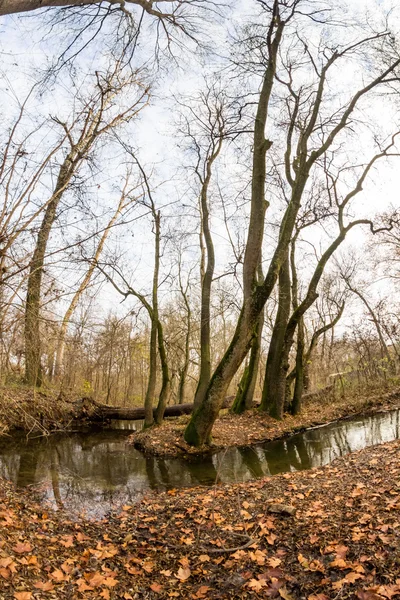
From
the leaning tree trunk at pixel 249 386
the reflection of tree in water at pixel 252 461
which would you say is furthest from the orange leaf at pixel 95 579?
the leaning tree trunk at pixel 249 386

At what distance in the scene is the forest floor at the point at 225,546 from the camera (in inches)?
135

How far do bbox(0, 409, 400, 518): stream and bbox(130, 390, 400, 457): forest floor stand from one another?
0.34 metres

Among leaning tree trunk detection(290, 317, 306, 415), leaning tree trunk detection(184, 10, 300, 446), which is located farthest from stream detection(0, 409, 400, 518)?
leaning tree trunk detection(290, 317, 306, 415)

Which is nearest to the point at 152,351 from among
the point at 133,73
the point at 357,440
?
the point at 357,440

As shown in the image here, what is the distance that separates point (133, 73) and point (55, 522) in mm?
5920

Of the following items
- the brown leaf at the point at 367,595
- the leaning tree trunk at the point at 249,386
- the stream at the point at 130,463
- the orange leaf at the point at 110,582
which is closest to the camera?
the brown leaf at the point at 367,595

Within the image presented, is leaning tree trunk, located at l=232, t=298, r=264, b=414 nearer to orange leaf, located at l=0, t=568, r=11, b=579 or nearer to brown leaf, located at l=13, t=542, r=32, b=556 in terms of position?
brown leaf, located at l=13, t=542, r=32, b=556

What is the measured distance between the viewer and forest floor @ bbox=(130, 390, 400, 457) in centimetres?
1083

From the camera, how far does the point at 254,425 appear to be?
13.0 m

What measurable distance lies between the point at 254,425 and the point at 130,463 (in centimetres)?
450

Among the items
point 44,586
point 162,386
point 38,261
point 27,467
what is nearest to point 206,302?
point 162,386

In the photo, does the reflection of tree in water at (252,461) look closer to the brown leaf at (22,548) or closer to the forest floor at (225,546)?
the forest floor at (225,546)

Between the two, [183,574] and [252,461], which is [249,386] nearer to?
[252,461]

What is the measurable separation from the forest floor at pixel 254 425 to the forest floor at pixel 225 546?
181 inches
